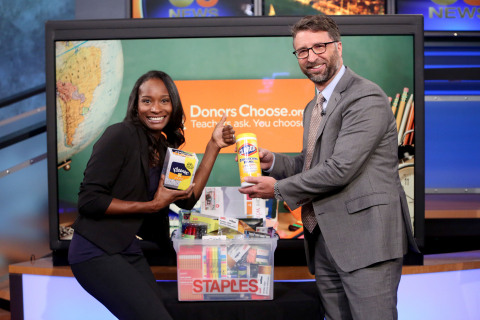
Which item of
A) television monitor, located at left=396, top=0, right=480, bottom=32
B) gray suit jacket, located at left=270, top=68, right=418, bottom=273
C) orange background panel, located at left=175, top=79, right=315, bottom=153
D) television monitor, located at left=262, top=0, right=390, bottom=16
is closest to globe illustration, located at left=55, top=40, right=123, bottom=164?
orange background panel, located at left=175, top=79, right=315, bottom=153

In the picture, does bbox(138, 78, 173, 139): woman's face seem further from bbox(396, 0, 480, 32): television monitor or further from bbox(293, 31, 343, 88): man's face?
bbox(396, 0, 480, 32): television monitor

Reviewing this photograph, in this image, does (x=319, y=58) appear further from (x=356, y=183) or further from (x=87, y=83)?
(x=87, y=83)

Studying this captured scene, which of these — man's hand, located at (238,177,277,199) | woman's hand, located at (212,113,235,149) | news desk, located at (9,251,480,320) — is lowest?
news desk, located at (9,251,480,320)

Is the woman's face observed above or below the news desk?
above

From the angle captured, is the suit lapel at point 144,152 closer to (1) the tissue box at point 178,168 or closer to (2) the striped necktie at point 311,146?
(1) the tissue box at point 178,168

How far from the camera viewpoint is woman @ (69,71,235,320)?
2053 mm

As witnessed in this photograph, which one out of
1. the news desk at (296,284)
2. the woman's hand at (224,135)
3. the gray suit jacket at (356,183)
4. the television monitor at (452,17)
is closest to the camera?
the gray suit jacket at (356,183)

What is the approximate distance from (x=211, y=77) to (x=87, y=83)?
0.76 m

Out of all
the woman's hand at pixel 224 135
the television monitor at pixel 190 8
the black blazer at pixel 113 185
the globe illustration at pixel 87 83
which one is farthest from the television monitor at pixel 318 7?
the black blazer at pixel 113 185

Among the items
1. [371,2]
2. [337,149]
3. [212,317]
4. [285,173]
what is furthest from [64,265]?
[371,2]

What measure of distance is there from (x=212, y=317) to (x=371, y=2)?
10.6 feet

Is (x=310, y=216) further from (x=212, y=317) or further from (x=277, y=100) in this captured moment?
(x=277, y=100)

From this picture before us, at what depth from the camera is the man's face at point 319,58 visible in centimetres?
210

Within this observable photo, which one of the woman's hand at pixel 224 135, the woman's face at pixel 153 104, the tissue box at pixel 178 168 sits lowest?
the tissue box at pixel 178 168
